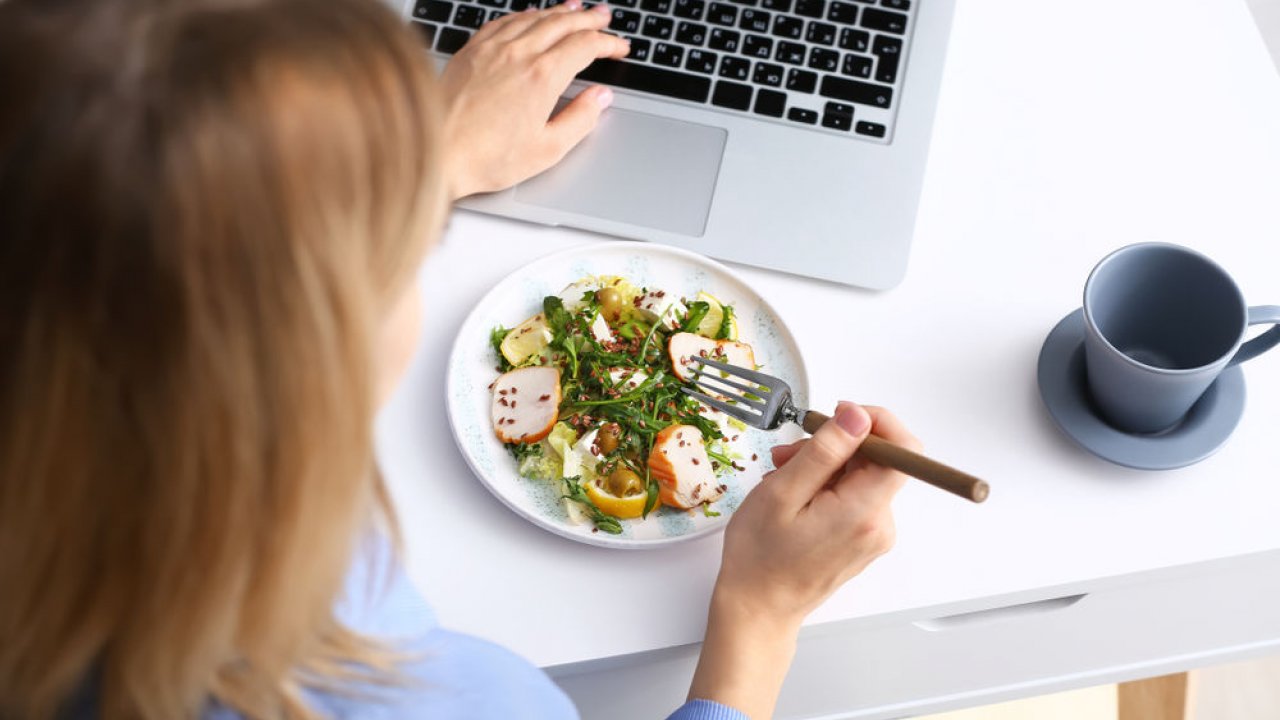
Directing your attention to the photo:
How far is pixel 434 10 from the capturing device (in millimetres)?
1013

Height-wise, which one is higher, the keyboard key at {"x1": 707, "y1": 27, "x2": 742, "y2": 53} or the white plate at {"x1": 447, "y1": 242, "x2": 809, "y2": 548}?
the keyboard key at {"x1": 707, "y1": 27, "x2": 742, "y2": 53}

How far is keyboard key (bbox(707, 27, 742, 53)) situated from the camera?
3.15ft

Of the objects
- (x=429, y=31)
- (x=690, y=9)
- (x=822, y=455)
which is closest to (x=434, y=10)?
(x=429, y=31)

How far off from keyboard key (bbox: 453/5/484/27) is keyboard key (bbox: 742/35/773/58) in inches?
9.8

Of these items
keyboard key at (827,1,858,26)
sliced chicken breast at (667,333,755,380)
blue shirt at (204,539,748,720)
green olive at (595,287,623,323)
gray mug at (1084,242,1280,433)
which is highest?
keyboard key at (827,1,858,26)

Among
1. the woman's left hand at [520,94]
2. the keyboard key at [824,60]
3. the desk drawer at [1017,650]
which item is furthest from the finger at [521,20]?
the desk drawer at [1017,650]

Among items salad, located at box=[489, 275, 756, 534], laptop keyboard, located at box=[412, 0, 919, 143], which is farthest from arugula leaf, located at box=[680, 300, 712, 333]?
laptop keyboard, located at box=[412, 0, 919, 143]

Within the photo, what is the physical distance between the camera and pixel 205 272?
0.39 metres

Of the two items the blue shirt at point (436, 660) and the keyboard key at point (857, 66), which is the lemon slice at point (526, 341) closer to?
the blue shirt at point (436, 660)

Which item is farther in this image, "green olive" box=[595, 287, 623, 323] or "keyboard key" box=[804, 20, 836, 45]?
"keyboard key" box=[804, 20, 836, 45]

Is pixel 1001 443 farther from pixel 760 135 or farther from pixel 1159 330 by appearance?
pixel 760 135

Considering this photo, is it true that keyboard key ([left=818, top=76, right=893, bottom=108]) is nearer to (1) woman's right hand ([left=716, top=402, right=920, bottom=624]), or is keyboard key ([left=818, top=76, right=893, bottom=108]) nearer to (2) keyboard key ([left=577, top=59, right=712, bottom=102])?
(2) keyboard key ([left=577, top=59, right=712, bottom=102])

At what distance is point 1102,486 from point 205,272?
63 centimetres

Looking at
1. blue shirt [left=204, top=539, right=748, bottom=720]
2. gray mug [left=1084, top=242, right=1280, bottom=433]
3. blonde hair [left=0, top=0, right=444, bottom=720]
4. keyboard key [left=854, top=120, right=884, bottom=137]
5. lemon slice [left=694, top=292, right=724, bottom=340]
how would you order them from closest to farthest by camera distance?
blonde hair [left=0, top=0, right=444, bottom=720]
blue shirt [left=204, top=539, right=748, bottom=720]
gray mug [left=1084, top=242, right=1280, bottom=433]
lemon slice [left=694, top=292, right=724, bottom=340]
keyboard key [left=854, top=120, right=884, bottom=137]
